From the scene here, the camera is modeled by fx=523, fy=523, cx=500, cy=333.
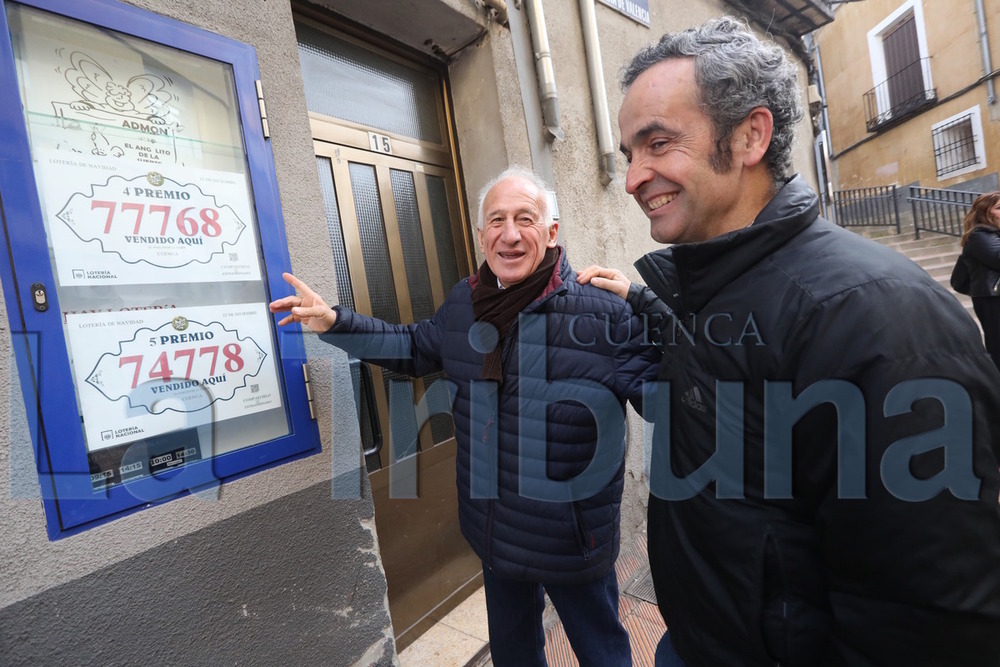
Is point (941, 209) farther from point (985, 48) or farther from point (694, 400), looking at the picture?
point (694, 400)

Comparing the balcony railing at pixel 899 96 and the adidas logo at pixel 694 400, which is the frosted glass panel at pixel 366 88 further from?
the balcony railing at pixel 899 96

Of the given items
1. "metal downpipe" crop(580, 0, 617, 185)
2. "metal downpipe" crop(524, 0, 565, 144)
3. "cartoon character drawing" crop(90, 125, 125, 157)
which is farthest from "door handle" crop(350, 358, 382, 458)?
"metal downpipe" crop(580, 0, 617, 185)

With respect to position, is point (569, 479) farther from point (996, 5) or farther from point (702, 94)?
point (996, 5)

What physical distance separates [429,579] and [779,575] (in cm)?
228

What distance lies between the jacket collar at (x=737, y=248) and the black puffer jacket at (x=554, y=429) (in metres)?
0.62

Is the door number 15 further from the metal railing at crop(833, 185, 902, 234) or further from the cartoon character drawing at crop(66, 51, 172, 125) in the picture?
the metal railing at crop(833, 185, 902, 234)

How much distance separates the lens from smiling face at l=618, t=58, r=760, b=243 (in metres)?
1.07

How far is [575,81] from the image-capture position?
3516 millimetres

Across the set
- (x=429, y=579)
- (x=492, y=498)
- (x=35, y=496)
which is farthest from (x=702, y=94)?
(x=429, y=579)

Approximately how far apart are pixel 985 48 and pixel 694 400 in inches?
707

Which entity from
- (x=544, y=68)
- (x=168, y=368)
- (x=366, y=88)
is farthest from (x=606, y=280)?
(x=544, y=68)

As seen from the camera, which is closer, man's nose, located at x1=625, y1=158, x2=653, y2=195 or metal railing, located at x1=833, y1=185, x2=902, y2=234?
man's nose, located at x1=625, y1=158, x2=653, y2=195

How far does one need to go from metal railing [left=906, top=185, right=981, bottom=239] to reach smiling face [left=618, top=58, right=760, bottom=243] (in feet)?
49.8

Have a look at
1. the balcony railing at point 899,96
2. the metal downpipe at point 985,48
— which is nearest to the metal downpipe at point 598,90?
the metal downpipe at point 985,48
